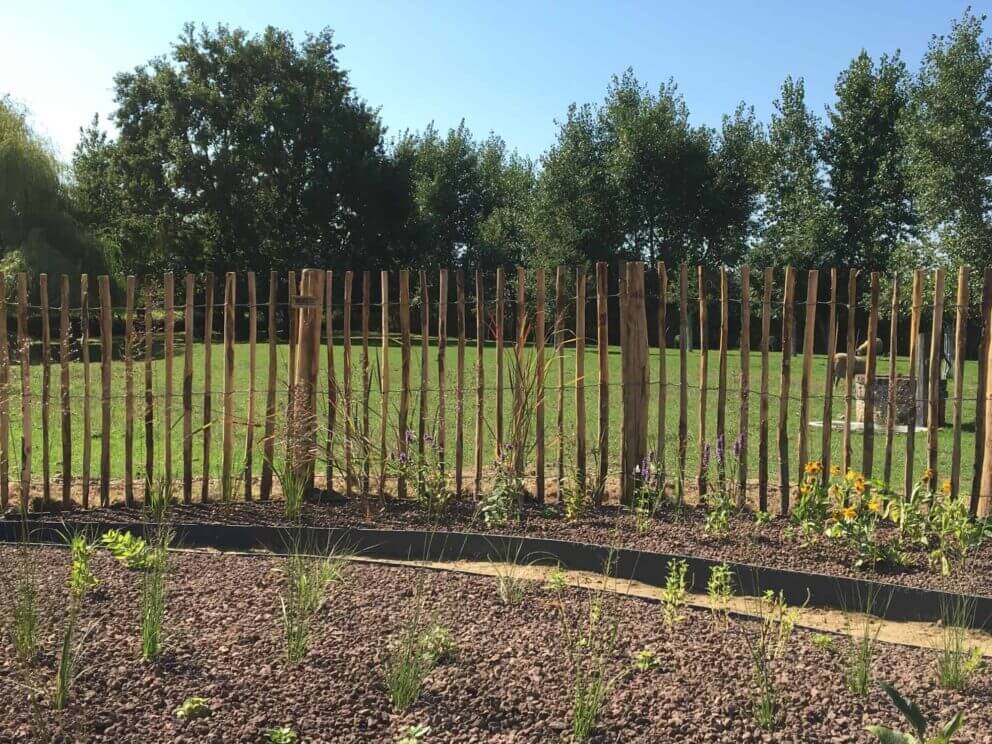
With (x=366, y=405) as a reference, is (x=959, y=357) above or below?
above

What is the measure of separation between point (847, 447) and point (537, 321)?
195cm

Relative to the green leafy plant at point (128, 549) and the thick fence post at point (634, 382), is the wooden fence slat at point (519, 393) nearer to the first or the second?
the thick fence post at point (634, 382)

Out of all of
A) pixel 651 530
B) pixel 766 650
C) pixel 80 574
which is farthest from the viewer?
pixel 651 530

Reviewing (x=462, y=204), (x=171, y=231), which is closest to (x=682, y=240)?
(x=462, y=204)

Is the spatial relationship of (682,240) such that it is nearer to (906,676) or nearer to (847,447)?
Result: (847,447)

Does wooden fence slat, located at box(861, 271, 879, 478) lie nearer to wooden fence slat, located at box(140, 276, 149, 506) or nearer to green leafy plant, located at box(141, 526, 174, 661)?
green leafy plant, located at box(141, 526, 174, 661)

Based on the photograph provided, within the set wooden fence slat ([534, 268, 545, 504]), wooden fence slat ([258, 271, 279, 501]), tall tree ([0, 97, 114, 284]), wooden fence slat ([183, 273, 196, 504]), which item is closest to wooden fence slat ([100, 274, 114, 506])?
wooden fence slat ([183, 273, 196, 504])

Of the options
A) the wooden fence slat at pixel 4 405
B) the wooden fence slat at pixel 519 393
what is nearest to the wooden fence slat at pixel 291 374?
the wooden fence slat at pixel 519 393

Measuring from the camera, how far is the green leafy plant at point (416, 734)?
8.12 ft

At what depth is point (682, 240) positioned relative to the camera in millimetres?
29562

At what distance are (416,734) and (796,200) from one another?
27.3 metres

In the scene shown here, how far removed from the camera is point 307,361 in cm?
559

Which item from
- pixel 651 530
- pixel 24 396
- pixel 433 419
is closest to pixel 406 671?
pixel 651 530

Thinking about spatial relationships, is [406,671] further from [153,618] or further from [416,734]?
[153,618]
